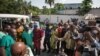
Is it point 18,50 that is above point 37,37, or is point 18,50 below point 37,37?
above

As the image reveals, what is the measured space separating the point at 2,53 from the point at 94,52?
8.80 ft

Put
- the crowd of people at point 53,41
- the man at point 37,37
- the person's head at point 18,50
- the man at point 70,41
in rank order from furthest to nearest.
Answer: the man at point 37,37 < the man at point 70,41 < the crowd of people at point 53,41 < the person's head at point 18,50

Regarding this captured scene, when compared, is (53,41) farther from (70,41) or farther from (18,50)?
(18,50)

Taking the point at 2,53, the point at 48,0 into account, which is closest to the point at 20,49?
the point at 2,53

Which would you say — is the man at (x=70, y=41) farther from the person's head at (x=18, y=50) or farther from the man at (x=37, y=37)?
the person's head at (x=18, y=50)

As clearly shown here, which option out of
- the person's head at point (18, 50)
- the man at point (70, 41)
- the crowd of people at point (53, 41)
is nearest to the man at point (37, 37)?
the crowd of people at point (53, 41)

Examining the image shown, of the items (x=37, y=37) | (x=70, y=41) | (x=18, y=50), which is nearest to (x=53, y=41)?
(x=37, y=37)

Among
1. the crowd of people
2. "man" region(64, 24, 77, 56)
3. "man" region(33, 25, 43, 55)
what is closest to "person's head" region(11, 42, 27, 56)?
the crowd of people

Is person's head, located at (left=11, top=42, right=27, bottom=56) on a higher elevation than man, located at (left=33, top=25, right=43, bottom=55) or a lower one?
higher

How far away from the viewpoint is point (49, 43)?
17.5 m

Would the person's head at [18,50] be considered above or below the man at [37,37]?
above

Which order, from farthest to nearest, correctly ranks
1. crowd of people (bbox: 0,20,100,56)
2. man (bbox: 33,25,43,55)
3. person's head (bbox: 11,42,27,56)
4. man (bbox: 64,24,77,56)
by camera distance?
man (bbox: 33,25,43,55) → man (bbox: 64,24,77,56) → crowd of people (bbox: 0,20,100,56) → person's head (bbox: 11,42,27,56)

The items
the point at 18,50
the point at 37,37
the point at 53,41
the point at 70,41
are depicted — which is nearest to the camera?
the point at 18,50

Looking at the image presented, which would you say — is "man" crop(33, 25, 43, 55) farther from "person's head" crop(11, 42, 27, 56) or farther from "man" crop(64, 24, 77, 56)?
"person's head" crop(11, 42, 27, 56)
